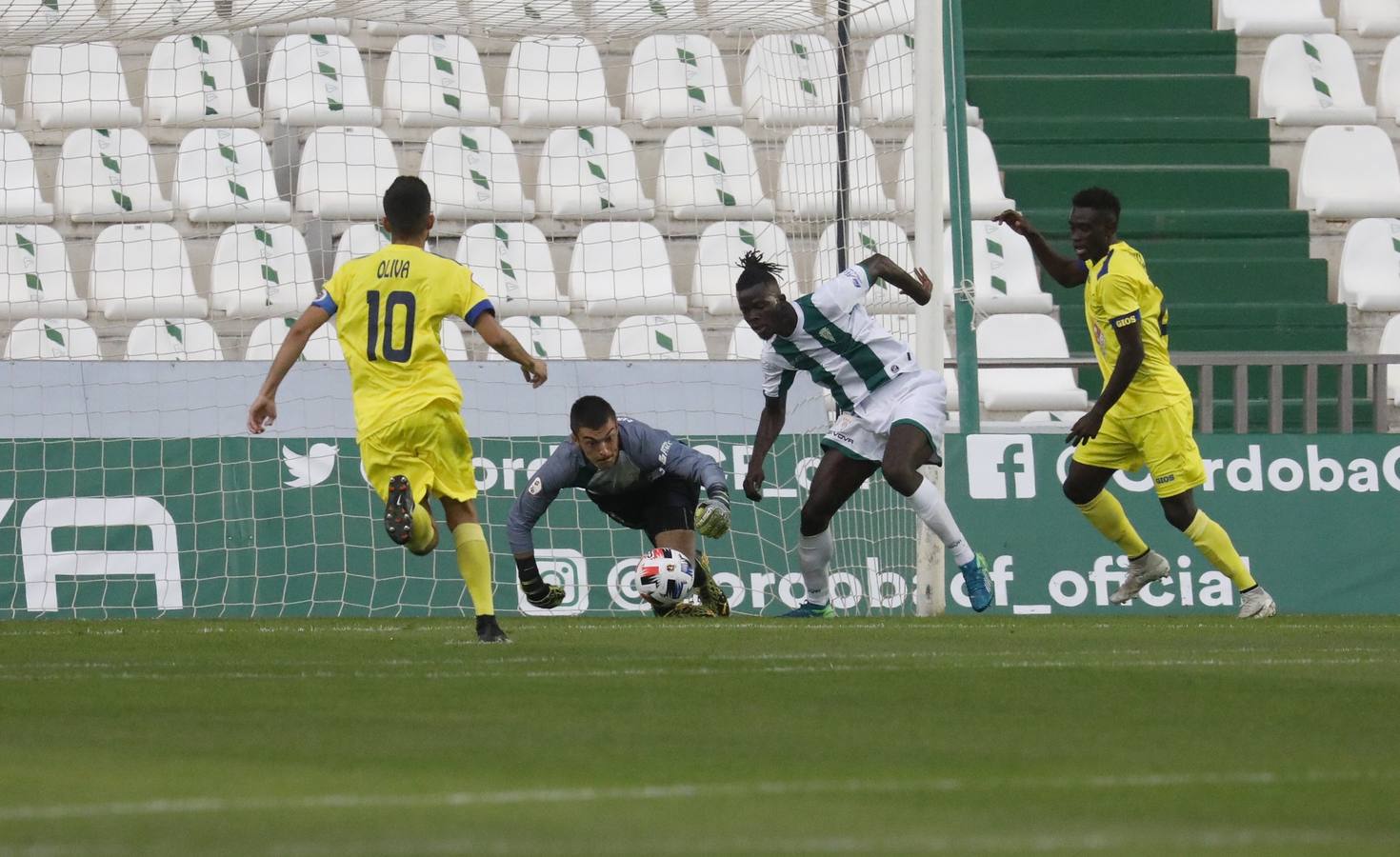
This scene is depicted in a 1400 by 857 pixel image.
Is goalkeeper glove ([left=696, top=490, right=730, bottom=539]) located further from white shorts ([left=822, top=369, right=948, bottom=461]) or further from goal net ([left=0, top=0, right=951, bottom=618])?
goal net ([left=0, top=0, right=951, bottom=618])

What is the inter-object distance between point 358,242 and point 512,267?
1.10 meters

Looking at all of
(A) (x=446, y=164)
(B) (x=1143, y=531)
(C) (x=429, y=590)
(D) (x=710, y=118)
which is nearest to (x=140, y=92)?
(A) (x=446, y=164)

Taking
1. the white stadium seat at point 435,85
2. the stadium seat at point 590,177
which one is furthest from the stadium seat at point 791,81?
the white stadium seat at point 435,85

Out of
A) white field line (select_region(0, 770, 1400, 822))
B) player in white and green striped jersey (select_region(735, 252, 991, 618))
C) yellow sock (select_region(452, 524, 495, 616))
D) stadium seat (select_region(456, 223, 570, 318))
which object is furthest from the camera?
stadium seat (select_region(456, 223, 570, 318))

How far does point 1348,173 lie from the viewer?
54.1 feet

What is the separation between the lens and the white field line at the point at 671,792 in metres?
3.67

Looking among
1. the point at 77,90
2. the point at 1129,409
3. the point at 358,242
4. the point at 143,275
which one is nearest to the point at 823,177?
the point at 358,242

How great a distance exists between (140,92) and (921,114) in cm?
702

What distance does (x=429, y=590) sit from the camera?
11664 mm

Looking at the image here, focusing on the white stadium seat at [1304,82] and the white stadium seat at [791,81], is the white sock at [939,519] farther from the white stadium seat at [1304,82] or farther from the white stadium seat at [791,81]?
the white stadium seat at [1304,82]

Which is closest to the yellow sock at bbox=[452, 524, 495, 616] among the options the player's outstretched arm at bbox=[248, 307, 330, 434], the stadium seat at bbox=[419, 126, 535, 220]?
the player's outstretched arm at bbox=[248, 307, 330, 434]

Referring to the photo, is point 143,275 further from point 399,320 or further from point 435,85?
point 399,320

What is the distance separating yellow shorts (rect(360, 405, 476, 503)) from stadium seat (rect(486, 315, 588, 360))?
547cm

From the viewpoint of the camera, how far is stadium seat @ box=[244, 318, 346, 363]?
13.2m
